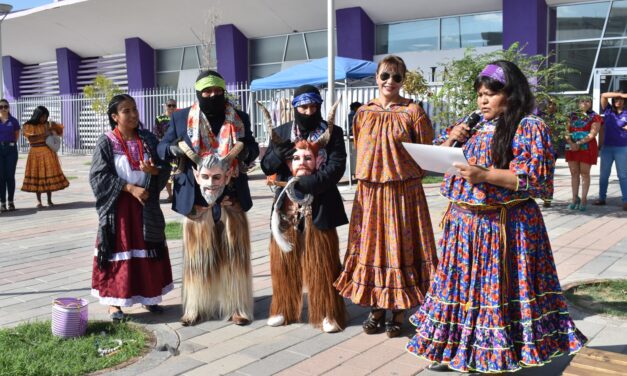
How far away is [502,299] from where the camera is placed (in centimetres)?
325

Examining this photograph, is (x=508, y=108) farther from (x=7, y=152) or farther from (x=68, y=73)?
(x=68, y=73)

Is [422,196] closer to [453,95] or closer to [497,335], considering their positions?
[497,335]

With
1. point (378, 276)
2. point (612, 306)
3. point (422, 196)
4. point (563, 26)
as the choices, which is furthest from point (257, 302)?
point (563, 26)

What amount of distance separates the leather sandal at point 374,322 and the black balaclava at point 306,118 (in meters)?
1.40

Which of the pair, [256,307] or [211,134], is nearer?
[211,134]

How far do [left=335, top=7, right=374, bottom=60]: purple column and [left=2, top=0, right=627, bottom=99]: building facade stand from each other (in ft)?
0.11

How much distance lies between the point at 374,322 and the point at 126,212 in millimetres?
2053

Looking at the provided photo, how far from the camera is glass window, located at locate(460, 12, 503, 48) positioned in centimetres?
1783

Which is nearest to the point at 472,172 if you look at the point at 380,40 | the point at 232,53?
the point at 380,40

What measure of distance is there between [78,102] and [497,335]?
987 inches

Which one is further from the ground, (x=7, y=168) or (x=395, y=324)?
(x=7, y=168)

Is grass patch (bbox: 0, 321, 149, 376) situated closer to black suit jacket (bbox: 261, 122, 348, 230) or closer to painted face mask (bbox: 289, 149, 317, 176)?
black suit jacket (bbox: 261, 122, 348, 230)

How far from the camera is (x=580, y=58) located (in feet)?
56.4

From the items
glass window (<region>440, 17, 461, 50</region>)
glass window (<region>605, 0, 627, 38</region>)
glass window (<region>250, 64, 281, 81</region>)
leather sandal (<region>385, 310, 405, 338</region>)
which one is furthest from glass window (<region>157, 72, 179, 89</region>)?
leather sandal (<region>385, 310, 405, 338</region>)
